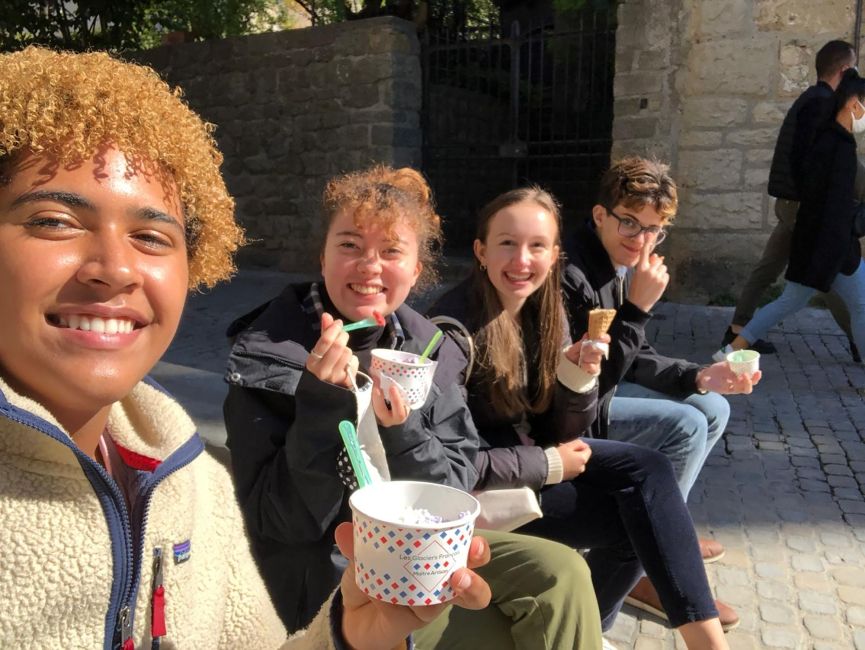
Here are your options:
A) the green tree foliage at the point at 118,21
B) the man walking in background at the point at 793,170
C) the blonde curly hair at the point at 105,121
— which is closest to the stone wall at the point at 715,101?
the man walking in background at the point at 793,170

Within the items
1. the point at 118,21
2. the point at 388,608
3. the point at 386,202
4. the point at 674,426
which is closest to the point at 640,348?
the point at 674,426

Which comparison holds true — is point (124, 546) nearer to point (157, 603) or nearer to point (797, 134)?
point (157, 603)

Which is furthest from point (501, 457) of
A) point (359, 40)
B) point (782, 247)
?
point (359, 40)

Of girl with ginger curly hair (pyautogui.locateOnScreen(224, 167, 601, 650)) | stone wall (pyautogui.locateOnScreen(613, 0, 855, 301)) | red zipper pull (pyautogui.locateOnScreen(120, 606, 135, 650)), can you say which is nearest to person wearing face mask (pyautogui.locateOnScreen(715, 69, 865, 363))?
stone wall (pyautogui.locateOnScreen(613, 0, 855, 301))

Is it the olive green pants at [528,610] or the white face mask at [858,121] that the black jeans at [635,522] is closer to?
the olive green pants at [528,610]

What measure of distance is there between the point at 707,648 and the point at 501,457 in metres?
0.82

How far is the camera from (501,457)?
7.64 feet

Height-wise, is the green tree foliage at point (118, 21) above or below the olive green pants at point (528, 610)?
above

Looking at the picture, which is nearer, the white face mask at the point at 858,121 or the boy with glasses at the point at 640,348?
the boy with glasses at the point at 640,348

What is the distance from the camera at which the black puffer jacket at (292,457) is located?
1.70 metres

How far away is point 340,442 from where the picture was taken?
67.1 inches

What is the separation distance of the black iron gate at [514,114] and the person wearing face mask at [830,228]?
276cm

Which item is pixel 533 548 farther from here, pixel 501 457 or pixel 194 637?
pixel 194 637

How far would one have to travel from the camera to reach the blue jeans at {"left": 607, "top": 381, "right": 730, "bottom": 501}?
2898 millimetres
